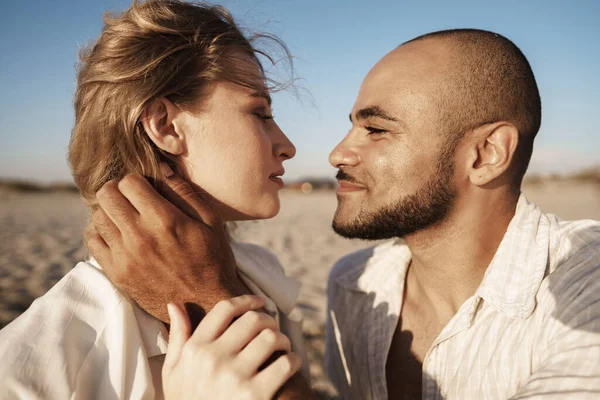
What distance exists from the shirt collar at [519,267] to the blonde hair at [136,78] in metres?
1.64

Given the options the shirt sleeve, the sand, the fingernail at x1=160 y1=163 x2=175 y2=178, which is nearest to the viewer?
the shirt sleeve

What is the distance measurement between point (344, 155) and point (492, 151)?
945 millimetres

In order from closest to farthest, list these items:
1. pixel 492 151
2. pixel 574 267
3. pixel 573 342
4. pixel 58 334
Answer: pixel 58 334 → pixel 573 342 → pixel 574 267 → pixel 492 151

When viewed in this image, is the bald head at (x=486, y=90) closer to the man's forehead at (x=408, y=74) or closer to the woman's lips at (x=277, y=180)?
the man's forehead at (x=408, y=74)

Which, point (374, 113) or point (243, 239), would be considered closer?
point (374, 113)

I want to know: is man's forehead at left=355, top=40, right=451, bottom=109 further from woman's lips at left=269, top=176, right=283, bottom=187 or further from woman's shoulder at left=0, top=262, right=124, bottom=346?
woman's shoulder at left=0, top=262, right=124, bottom=346

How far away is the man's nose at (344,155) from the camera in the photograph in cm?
293

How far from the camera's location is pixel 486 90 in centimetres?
268

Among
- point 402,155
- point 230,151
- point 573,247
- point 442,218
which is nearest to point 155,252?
point 230,151

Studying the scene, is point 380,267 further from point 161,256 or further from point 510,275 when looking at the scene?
point 161,256

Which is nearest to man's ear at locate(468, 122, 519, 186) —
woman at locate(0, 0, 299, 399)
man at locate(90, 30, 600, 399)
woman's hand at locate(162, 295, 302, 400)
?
man at locate(90, 30, 600, 399)

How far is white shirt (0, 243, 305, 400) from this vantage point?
144 cm

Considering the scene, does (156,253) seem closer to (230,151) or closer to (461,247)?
(230,151)

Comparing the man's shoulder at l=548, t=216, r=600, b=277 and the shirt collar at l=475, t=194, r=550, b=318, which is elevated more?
the man's shoulder at l=548, t=216, r=600, b=277
